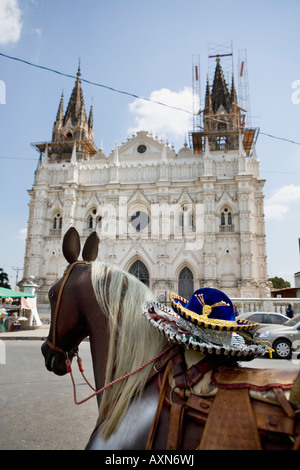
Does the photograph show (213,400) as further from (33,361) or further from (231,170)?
(231,170)

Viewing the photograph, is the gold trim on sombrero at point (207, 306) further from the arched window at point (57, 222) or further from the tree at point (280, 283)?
the tree at point (280, 283)

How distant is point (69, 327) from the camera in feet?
6.17

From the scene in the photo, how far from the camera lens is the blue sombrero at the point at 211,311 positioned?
1642 mm

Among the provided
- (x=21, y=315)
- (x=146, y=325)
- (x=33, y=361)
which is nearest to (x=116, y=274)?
(x=146, y=325)

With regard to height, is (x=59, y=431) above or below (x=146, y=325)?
below

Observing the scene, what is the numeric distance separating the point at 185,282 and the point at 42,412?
2177 cm

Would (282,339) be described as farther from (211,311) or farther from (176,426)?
(176,426)

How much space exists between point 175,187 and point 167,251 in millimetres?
5836

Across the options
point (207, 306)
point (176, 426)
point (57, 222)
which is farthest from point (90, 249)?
point (57, 222)

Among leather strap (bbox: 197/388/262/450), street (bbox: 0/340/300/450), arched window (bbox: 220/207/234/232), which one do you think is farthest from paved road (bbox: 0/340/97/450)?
arched window (bbox: 220/207/234/232)

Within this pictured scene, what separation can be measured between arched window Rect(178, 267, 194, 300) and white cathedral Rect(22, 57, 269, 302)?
8 centimetres

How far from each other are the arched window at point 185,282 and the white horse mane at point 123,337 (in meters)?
23.4
